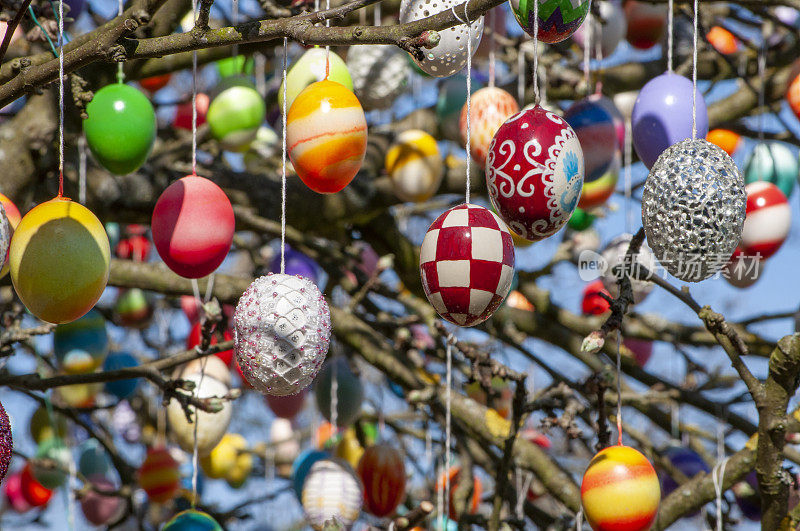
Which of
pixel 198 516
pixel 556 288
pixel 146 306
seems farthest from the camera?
pixel 556 288

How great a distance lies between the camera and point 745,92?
370 centimetres

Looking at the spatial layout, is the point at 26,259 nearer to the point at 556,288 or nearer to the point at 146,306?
the point at 146,306

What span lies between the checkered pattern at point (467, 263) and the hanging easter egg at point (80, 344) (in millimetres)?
1709

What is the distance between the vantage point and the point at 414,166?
3.15 m

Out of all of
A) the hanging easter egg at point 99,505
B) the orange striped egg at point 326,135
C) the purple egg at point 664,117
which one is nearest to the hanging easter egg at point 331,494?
the orange striped egg at point 326,135

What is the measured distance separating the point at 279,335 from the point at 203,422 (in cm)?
112

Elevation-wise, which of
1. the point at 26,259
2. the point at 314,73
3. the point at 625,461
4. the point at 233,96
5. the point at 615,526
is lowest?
the point at 615,526

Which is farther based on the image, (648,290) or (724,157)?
(648,290)

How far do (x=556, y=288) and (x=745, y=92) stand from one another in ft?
12.0

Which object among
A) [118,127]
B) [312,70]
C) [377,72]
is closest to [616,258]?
[377,72]

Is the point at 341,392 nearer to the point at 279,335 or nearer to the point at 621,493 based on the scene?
the point at 621,493

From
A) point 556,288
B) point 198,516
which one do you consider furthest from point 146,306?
point 556,288

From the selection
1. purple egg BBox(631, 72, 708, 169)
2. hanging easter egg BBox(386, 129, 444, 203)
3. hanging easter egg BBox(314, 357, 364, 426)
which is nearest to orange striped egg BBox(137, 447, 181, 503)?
hanging easter egg BBox(314, 357, 364, 426)

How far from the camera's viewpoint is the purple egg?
2.27m
